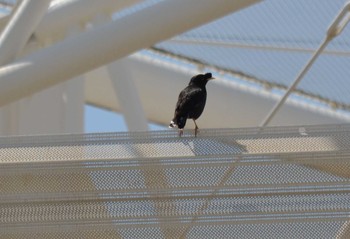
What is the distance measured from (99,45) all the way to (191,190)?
1461mm

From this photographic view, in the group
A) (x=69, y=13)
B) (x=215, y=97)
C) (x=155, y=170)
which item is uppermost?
(x=155, y=170)

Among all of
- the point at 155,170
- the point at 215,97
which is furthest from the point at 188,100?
the point at 215,97

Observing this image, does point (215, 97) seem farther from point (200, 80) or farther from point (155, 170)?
point (155, 170)

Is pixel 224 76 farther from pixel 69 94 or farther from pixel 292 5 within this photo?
pixel 69 94

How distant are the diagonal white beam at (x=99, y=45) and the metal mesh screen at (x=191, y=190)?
86cm

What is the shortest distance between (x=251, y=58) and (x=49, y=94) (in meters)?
3.07

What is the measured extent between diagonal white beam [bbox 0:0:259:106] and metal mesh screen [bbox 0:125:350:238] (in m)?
0.86

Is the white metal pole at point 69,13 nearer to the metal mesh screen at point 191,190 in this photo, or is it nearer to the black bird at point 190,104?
the black bird at point 190,104

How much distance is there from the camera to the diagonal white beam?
11.4 meters

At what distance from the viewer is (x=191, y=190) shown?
34.6 feet

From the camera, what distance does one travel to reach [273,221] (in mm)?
10414

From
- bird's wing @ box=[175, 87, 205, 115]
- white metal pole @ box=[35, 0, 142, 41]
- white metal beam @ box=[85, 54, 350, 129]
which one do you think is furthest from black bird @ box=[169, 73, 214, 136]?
white metal beam @ box=[85, 54, 350, 129]

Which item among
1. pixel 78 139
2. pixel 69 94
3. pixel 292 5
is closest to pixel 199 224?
pixel 78 139

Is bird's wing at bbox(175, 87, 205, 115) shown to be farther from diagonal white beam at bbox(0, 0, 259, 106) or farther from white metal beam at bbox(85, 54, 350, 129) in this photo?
white metal beam at bbox(85, 54, 350, 129)
